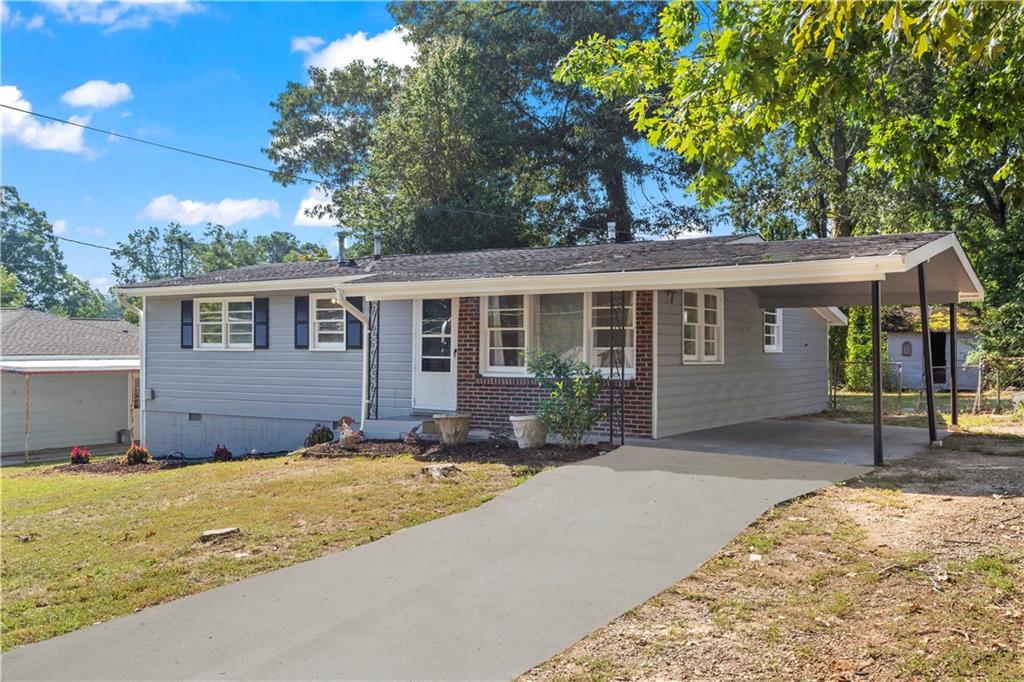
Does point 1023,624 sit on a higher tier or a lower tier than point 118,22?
lower

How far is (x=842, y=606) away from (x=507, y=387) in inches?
287

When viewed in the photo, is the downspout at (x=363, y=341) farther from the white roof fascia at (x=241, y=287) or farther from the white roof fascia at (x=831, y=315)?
the white roof fascia at (x=831, y=315)

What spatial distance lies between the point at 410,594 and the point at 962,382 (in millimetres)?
26816

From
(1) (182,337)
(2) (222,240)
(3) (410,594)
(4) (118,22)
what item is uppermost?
(2) (222,240)

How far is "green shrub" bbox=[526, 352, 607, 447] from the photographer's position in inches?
381

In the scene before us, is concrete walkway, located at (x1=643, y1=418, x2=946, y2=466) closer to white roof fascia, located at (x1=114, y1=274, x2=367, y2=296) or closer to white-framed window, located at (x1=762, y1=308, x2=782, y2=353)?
white-framed window, located at (x1=762, y1=308, x2=782, y2=353)

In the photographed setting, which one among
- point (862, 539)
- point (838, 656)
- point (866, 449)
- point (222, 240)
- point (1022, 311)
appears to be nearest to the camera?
point (838, 656)

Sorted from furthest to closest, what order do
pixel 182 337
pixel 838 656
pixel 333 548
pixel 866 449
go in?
pixel 182 337 → pixel 866 449 → pixel 333 548 → pixel 838 656

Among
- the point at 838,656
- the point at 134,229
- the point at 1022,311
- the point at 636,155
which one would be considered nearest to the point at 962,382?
the point at 1022,311

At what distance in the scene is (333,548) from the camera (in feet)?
19.5

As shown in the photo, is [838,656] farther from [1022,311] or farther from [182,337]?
[1022,311]

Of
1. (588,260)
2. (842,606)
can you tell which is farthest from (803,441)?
(842,606)

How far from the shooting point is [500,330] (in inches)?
457

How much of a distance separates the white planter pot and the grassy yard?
295 inches
